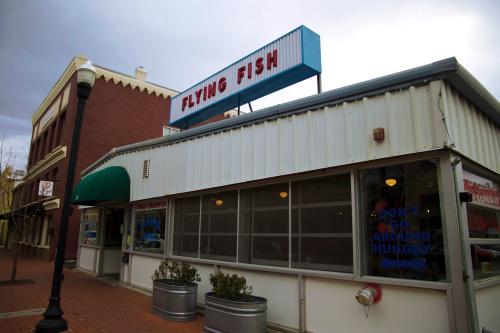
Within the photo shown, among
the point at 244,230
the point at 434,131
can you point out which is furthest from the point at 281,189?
the point at 434,131

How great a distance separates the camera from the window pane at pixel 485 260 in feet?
17.4

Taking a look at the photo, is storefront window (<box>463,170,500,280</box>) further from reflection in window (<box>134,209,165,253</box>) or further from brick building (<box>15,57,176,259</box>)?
brick building (<box>15,57,176,259</box>)

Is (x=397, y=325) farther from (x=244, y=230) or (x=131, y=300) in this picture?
(x=131, y=300)

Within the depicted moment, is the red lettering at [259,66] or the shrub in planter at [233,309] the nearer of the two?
the shrub in planter at [233,309]

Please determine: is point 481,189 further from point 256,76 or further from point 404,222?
point 256,76

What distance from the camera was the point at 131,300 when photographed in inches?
378

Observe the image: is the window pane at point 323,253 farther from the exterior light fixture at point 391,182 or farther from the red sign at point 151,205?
the red sign at point 151,205

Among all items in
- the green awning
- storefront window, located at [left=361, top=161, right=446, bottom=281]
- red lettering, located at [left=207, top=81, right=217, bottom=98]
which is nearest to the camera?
storefront window, located at [left=361, top=161, right=446, bottom=281]

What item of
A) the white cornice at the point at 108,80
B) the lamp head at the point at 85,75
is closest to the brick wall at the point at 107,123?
the white cornice at the point at 108,80

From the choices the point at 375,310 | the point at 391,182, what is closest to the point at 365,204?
the point at 391,182

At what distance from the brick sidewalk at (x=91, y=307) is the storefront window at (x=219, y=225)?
145cm

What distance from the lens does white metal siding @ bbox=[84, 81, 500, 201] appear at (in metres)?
5.16

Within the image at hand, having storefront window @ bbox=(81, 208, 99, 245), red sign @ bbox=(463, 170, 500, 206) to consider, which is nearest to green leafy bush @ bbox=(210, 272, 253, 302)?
red sign @ bbox=(463, 170, 500, 206)

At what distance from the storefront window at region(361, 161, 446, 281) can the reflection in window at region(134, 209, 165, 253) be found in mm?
6415
